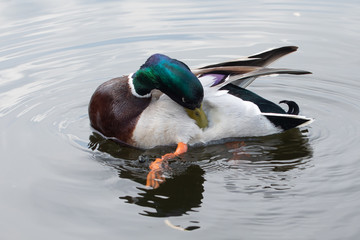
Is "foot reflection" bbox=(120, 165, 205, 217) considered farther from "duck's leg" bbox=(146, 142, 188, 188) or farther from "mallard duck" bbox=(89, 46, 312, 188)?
"mallard duck" bbox=(89, 46, 312, 188)

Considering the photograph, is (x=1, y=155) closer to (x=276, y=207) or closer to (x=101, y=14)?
(x=276, y=207)

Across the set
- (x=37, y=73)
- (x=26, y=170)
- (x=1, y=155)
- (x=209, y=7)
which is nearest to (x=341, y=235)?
(x=26, y=170)

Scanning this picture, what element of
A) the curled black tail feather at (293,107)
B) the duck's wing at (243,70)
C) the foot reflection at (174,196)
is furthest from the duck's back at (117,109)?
the curled black tail feather at (293,107)

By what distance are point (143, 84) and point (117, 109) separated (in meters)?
0.32

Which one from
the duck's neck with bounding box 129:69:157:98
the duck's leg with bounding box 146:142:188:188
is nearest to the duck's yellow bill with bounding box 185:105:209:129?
the duck's leg with bounding box 146:142:188:188

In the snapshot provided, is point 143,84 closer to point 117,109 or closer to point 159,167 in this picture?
point 117,109

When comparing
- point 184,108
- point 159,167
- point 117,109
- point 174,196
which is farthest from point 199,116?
point 174,196

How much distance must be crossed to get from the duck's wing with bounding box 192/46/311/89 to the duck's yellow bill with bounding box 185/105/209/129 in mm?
286

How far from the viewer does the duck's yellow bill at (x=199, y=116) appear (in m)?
5.01

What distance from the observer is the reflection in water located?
14.2ft

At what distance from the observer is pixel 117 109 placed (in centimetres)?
527

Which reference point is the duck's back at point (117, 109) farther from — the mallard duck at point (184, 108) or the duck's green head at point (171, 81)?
the duck's green head at point (171, 81)

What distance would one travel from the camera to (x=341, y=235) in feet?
12.1

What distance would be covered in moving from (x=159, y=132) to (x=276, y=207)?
1376 millimetres
